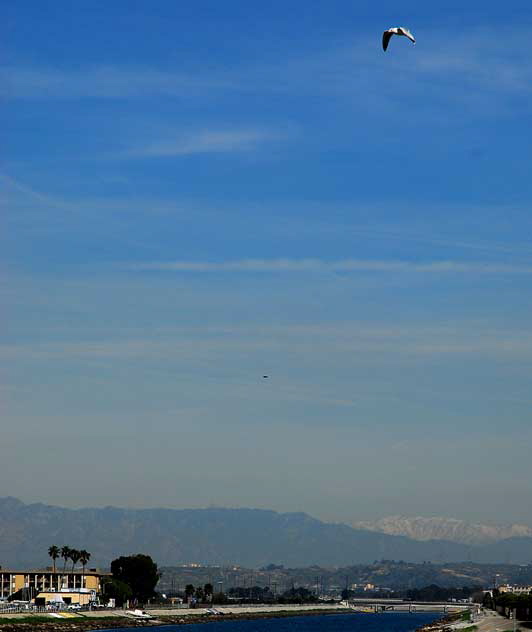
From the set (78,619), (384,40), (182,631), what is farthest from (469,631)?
(384,40)

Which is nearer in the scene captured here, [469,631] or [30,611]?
[469,631]

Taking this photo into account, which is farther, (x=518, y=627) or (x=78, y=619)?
(x=78, y=619)

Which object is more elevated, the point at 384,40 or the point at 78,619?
the point at 384,40

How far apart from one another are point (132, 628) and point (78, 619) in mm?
8573

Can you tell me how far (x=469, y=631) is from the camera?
174250mm

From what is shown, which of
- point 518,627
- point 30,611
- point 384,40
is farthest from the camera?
point 30,611

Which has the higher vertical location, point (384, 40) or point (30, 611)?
point (384, 40)

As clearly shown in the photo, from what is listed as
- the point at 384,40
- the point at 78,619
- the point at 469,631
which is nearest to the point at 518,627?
the point at 469,631

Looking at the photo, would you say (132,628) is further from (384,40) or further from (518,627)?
(384,40)

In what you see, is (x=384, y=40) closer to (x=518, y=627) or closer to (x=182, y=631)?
(x=518, y=627)

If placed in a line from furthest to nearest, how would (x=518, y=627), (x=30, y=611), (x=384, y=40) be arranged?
(x=30, y=611), (x=518, y=627), (x=384, y=40)

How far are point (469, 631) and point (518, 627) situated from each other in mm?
6674

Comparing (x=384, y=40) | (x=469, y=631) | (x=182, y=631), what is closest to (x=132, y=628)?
(x=182, y=631)

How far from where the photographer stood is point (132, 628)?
199 meters
